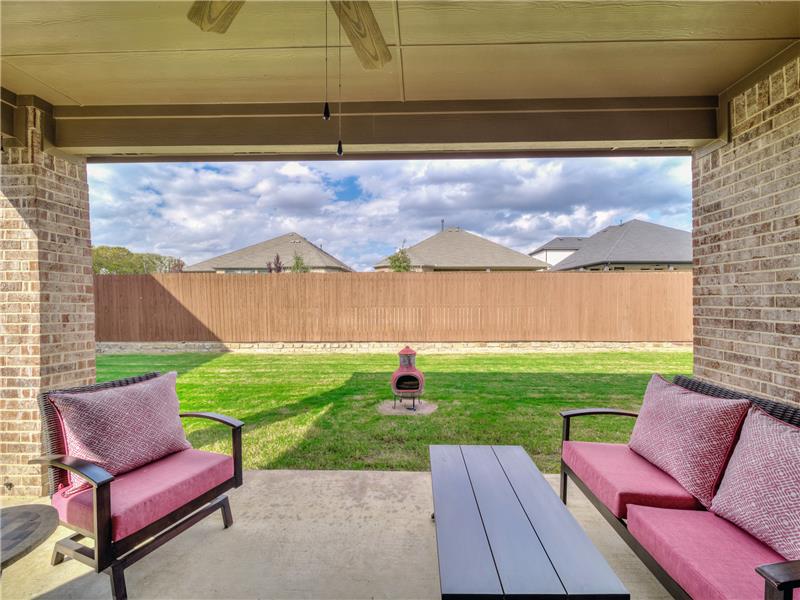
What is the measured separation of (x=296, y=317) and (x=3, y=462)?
21.5 feet

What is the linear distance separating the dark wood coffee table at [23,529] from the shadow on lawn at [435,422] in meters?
1.74

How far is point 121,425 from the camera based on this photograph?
2.24 metres

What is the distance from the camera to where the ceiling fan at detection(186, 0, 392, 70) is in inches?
56.1

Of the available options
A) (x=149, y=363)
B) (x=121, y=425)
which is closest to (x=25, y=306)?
(x=121, y=425)

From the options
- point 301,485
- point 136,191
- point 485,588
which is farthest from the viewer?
point 136,191

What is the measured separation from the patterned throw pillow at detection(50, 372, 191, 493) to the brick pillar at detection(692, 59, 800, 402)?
12.8 ft

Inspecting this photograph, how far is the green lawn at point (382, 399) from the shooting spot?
3.66 m

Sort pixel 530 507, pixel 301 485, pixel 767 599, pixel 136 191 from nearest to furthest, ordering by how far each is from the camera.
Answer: pixel 767 599 → pixel 530 507 → pixel 301 485 → pixel 136 191

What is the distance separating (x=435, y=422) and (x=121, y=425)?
9.84 ft

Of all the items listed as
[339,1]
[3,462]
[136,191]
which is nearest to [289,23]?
[339,1]

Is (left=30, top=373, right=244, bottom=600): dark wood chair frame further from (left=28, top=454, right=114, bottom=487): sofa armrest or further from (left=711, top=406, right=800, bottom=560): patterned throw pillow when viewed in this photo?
(left=711, top=406, right=800, bottom=560): patterned throw pillow

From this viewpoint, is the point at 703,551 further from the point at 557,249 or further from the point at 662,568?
the point at 557,249

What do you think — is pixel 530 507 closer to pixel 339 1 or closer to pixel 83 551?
pixel 83 551

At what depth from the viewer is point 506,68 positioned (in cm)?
250
